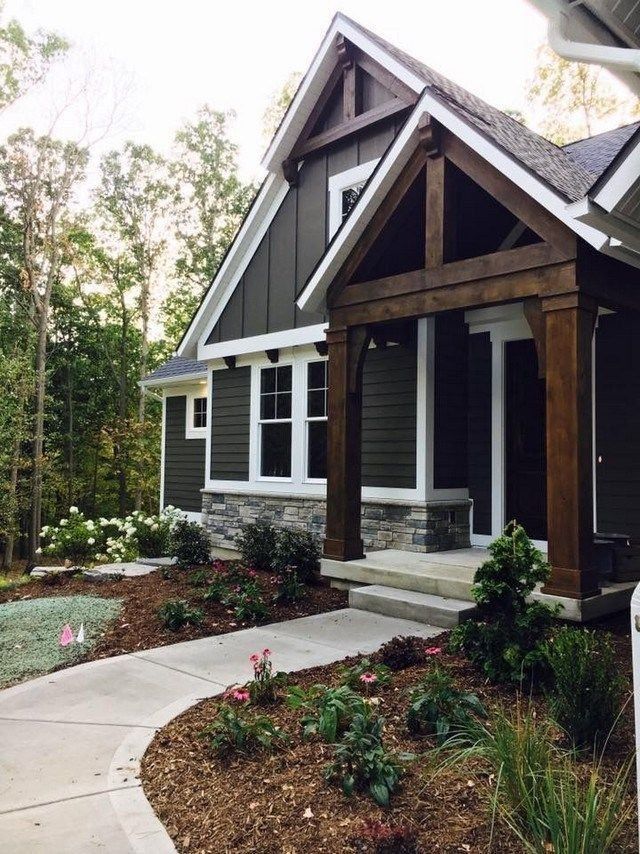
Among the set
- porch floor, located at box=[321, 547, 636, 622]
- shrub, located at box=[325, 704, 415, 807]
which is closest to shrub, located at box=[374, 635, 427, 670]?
A: porch floor, located at box=[321, 547, 636, 622]

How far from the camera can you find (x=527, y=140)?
6.82 m

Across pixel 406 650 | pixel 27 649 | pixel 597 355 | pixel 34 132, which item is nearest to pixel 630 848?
pixel 406 650

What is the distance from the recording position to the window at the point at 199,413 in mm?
12969

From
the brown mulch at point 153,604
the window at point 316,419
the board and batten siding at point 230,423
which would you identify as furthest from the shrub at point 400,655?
the board and batten siding at point 230,423

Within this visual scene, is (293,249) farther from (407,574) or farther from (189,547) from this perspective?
(407,574)

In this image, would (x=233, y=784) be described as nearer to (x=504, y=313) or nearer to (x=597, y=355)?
(x=597, y=355)

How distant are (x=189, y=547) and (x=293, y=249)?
439 cm

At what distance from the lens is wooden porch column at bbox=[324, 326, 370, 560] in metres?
7.02

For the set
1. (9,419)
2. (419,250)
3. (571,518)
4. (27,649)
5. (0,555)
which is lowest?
(0,555)

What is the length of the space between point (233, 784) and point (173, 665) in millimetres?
1995

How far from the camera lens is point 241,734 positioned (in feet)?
10.5

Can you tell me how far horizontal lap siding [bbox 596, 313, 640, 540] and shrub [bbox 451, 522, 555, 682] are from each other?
2903 millimetres

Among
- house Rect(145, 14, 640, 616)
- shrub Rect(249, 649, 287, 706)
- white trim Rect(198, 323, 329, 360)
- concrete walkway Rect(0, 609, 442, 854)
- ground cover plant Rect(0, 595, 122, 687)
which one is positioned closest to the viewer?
concrete walkway Rect(0, 609, 442, 854)

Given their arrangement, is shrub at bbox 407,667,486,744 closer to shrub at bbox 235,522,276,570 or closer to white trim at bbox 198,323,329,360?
shrub at bbox 235,522,276,570
